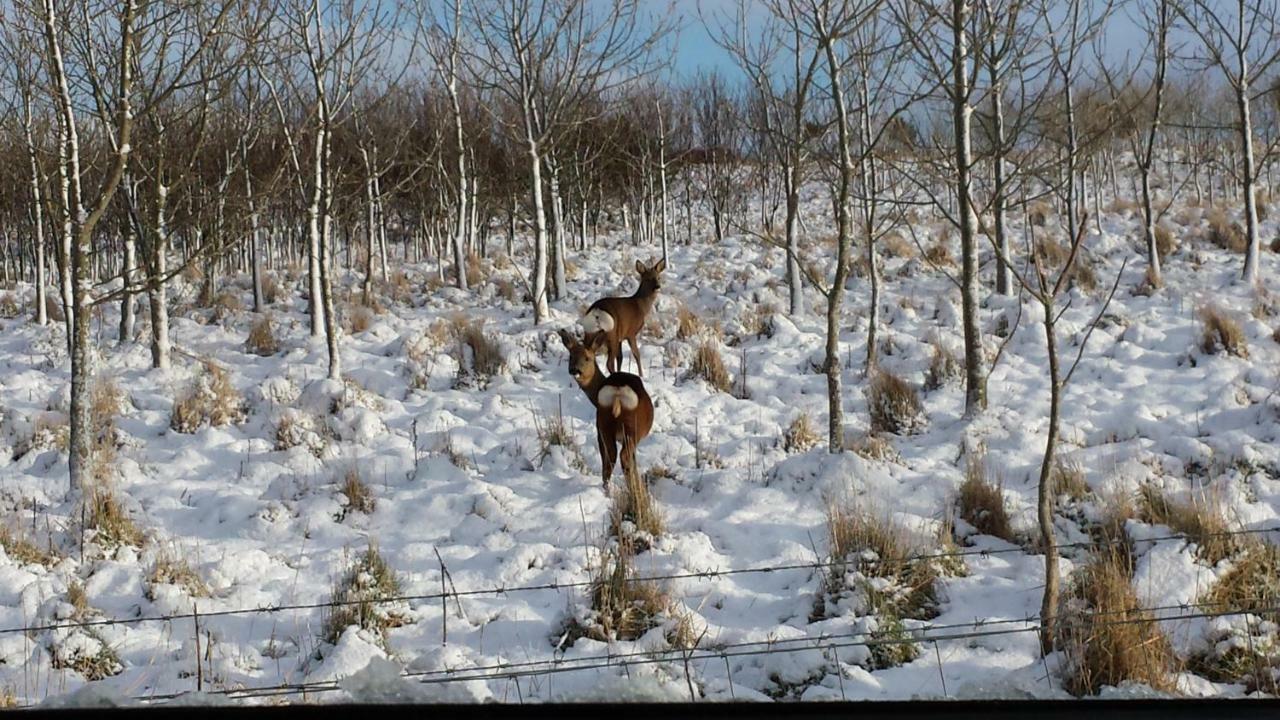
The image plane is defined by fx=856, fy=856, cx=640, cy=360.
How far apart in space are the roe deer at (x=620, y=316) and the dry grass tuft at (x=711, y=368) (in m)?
0.61

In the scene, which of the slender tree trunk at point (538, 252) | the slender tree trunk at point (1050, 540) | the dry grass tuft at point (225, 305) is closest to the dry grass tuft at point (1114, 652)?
the slender tree trunk at point (1050, 540)

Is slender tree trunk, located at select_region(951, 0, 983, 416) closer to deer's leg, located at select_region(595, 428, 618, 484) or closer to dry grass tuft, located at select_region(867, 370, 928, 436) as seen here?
dry grass tuft, located at select_region(867, 370, 928, 436)

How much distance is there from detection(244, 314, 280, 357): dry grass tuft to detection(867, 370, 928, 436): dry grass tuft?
735 centimetres

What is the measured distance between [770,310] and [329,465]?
747 cm

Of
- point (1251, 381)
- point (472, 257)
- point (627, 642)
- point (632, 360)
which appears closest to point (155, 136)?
point (632, 360)

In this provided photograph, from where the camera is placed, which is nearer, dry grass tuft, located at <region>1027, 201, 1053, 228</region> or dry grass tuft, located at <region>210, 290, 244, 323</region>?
dry grass tuft, located at <region>210, 290, 244, 323</region>

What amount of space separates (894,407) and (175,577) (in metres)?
5.92

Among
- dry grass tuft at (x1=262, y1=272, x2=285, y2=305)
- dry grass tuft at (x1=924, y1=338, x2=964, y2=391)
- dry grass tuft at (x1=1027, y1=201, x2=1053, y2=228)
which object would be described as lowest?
dry grass tuft at (x1=924, y1=338, x2=964, y2=391)

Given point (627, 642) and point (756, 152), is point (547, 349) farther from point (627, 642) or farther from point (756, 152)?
point (756, 152)

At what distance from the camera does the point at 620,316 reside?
875 cm

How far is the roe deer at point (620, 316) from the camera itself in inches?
332

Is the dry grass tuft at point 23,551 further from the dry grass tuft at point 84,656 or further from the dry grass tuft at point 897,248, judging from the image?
the dry grass tuft at point 897,248

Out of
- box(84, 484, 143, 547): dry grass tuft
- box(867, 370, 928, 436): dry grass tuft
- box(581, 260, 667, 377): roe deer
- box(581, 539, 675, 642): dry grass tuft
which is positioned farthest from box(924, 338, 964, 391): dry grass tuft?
box(84, 484, 143, 547): dry grass tuft

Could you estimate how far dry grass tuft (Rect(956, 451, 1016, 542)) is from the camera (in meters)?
5.22
